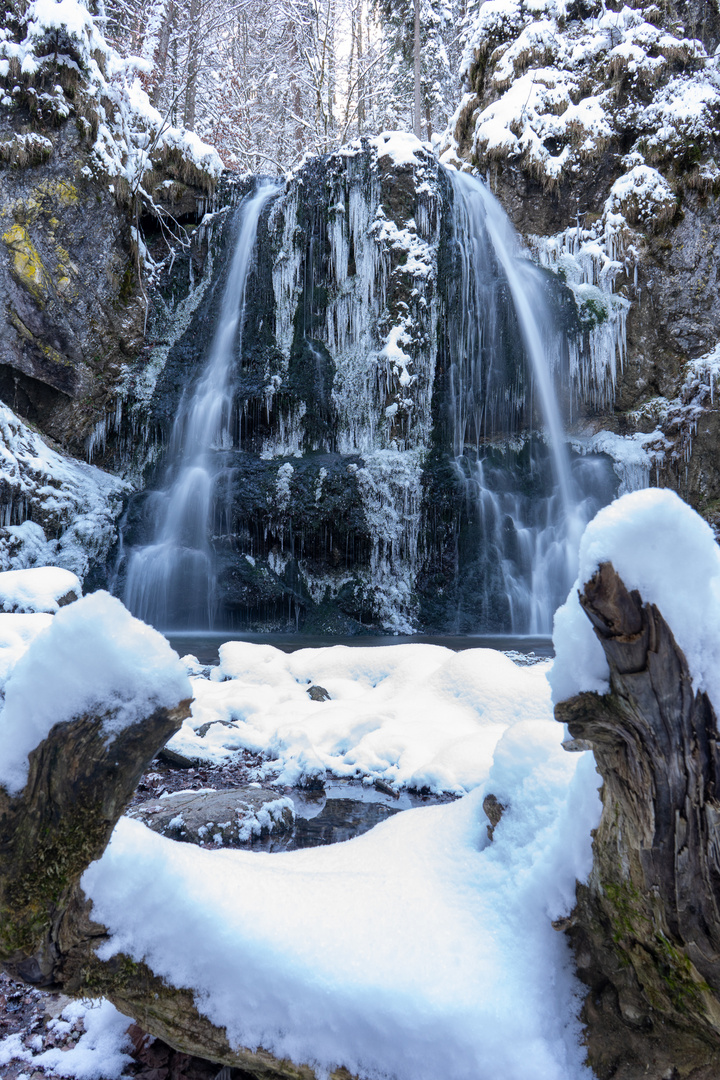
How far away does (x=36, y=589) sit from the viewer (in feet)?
16.6

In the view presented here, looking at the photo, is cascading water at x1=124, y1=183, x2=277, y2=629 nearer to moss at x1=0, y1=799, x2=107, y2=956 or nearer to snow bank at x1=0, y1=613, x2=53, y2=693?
snow bank at x1=0, y1=613, x2=53, y2=693

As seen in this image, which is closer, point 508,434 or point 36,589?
point 36,589

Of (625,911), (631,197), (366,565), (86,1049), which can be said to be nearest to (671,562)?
(625,911)

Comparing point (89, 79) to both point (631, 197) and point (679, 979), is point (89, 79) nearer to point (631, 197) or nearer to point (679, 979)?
point (631, 197)

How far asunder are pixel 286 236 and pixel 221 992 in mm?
13778

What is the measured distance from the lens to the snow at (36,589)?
492 cm

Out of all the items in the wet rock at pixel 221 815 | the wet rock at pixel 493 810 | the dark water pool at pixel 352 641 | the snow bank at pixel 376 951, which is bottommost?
the dark water pool at pixel 352 641

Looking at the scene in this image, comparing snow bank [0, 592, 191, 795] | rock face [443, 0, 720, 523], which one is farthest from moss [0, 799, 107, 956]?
rock face [443, 0, 720, 523]

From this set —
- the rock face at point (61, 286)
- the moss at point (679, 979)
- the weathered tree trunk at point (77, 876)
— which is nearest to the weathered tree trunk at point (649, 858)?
the moss at point (679, 979)

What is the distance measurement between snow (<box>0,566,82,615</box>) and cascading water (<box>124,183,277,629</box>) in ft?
16.2

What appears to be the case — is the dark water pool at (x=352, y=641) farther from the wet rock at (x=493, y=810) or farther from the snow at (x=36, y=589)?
the wet rock at (x=493, y=810)

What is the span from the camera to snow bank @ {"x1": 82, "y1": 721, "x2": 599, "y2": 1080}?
1320 mm

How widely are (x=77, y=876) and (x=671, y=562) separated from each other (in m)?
1.38

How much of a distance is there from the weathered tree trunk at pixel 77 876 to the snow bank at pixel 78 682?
3 centimetres
